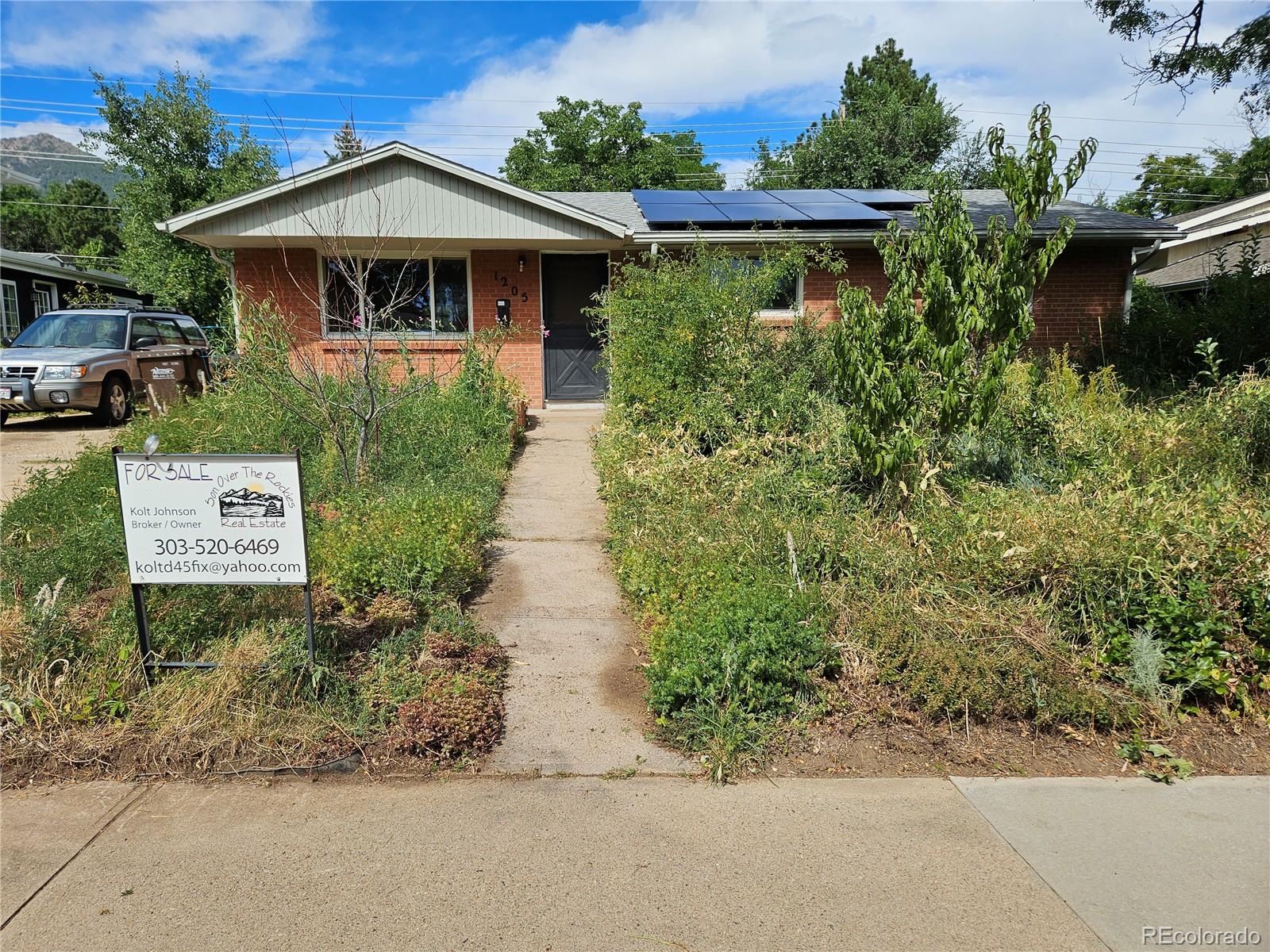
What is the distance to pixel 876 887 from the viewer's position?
3.10 metres

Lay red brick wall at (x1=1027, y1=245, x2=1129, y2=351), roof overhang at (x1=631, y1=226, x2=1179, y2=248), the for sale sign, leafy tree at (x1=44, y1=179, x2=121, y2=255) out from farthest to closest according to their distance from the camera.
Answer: leafy tree at (x1=44, y1=179, x2=121, y2=255), red brick wall at (x1=1027, y1=245, x2=1129, y2=351), roof overhang at (x1=631, y1=226, x2=1179, y2=248), the for sale sign

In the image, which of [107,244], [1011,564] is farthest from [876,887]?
[107,244]

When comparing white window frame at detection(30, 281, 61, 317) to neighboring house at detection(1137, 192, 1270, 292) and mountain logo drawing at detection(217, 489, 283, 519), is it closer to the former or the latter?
mountain logo drawing at detection(217, 489, 283, 519)

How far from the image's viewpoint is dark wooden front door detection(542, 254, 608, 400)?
47.5ft

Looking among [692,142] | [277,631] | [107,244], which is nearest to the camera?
[277,631]

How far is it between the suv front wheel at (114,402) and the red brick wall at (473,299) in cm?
238

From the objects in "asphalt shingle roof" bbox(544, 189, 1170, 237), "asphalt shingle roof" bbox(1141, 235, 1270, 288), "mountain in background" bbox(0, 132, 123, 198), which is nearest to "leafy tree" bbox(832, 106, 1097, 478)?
"asphalt shingle roof" bbox(544, 189, 1170, 237)

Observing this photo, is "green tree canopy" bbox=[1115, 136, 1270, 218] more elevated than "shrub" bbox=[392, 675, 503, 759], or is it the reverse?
"green tree canopy" bbox=[1115, 136, 1270, 218]

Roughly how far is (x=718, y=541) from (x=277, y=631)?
2642 millimetres

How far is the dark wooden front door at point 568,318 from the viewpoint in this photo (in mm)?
14477

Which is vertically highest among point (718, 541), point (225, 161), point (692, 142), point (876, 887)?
point (692, 142)

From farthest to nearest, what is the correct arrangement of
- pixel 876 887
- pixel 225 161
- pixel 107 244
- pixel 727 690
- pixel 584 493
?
pixel 107 244 < pixel 225 161 < pixel 584 493 < pixel 727 690 < pixel 876 887

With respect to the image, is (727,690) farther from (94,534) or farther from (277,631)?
(94,534)
